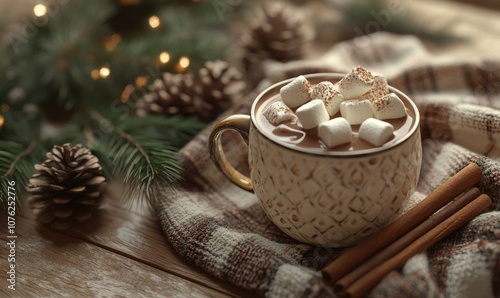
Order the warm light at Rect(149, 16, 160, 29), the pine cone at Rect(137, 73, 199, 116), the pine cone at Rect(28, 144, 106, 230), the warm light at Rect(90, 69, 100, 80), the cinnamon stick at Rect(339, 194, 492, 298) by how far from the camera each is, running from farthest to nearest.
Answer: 1. the warm light at Rect(149, 16, 160, 29)
2. the warm light at Rect(90, 69, 100, 80)
3. the pine cone at Rect(137, 73, 199, 116)
4. the pine cone at Rect(28, 144, 106, 230)
5. the cinnamon stick at Rect(339, 194, 492, 298)

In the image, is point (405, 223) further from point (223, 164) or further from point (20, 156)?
point (20, 156)

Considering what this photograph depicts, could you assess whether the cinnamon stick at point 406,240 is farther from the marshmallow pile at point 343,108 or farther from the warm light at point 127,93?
the warm light at point 127,93

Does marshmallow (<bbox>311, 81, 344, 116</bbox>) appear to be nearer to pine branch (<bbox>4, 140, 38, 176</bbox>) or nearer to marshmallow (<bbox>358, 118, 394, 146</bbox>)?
marshmallow (<bbox>358, 118, 394, 146</bbox>)

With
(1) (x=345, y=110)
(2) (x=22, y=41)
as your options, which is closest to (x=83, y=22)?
(2) (x=22, y=41)

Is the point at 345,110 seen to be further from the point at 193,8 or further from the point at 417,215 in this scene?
the point at 193,8

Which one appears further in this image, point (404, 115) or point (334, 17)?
point (334, 17)

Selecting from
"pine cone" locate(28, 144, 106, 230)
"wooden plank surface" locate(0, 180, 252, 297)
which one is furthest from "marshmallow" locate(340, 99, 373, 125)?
"pine cone" locate(28, 144, 106, 230)

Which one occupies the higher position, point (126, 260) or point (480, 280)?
point (126, 260)
